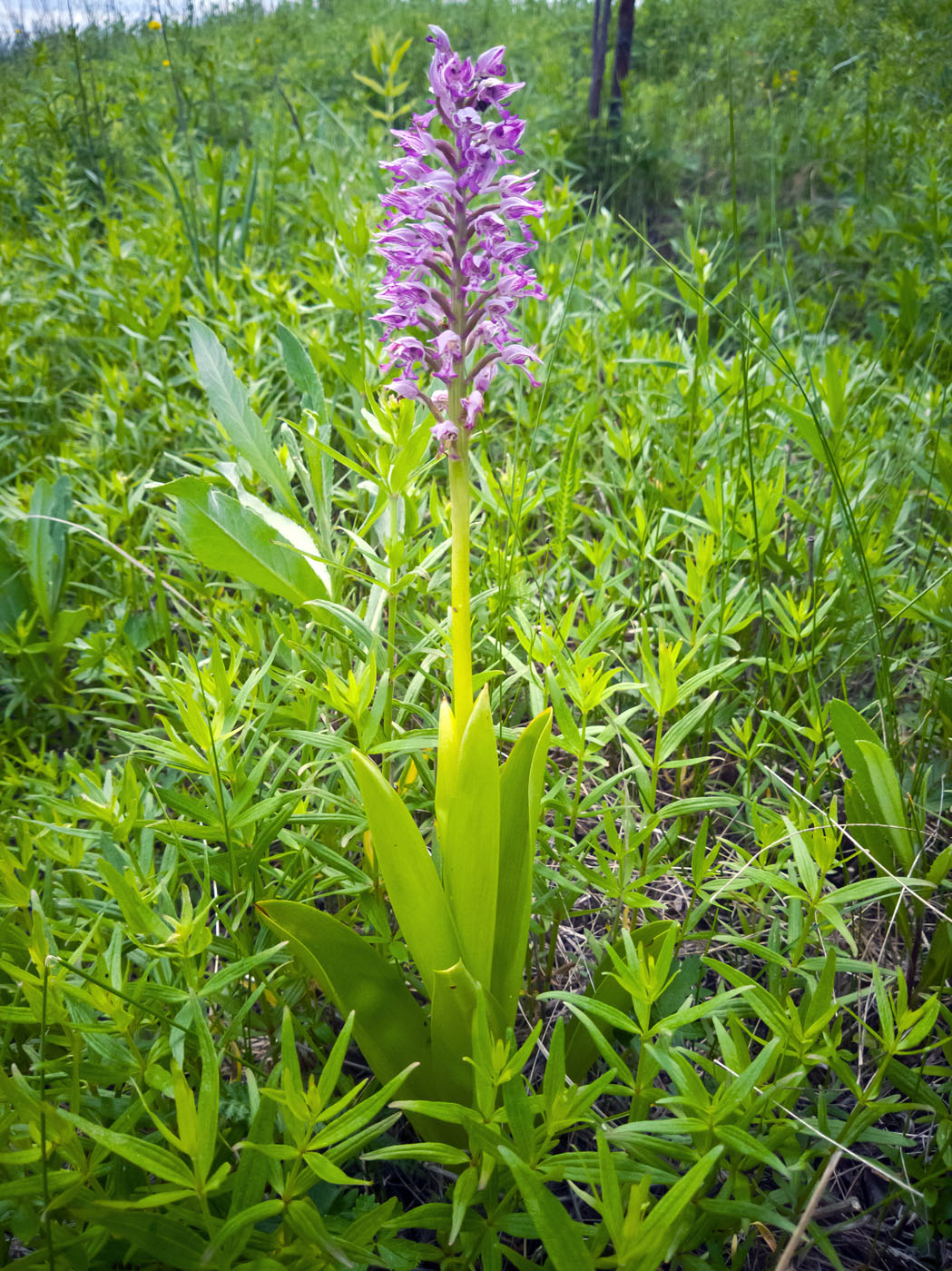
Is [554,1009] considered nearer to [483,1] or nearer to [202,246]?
[202,246]

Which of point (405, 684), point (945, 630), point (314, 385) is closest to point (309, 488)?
point (314, 385)

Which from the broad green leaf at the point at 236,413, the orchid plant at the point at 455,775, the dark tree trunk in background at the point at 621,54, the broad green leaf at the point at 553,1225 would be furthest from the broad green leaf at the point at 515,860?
the dark tree trunk in background at the point at 621,54

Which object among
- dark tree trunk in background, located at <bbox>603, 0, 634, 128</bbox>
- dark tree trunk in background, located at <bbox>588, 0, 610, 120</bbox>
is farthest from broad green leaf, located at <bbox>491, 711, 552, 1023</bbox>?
dark tree trunk in background, located at <bbox>603, 0, 634, 128</bbox>

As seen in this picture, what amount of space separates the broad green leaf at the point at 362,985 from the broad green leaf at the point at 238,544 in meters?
0.71

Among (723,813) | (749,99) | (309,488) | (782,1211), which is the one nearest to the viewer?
(782,1211)

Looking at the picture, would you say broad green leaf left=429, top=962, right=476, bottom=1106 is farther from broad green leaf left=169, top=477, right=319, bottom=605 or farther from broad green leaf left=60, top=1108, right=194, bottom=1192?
broad green leaf left=169, top=477, right=319, bottom=605

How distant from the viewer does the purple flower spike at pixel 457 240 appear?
108 cm

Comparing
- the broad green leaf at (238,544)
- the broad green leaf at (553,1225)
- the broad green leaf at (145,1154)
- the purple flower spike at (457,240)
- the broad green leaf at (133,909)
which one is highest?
the purple flower spike at (457,240)

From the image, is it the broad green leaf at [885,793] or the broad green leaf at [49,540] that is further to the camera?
the broad green leaf at [49,540]

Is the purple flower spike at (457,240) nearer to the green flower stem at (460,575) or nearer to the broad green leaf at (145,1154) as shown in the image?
the green flower stem at (460,575)

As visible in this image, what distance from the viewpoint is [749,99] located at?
650 centimetres

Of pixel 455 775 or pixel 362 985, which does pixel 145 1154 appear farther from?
pixel 455 775

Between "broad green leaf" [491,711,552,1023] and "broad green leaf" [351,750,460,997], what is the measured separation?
0.31 feet

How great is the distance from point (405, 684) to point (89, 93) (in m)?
7.10
